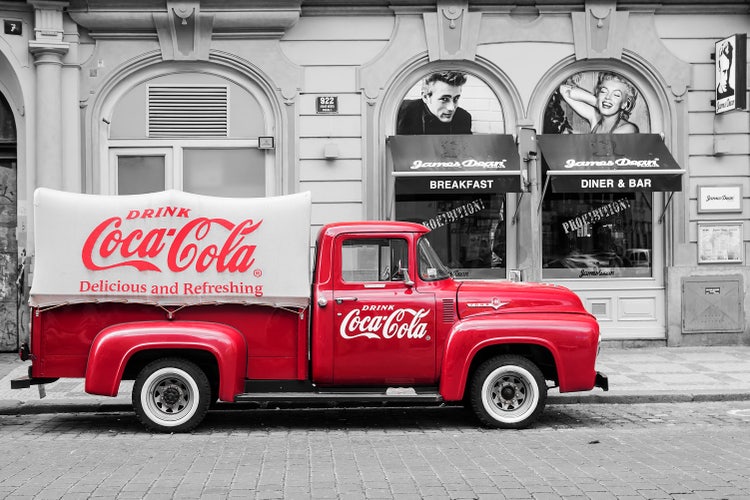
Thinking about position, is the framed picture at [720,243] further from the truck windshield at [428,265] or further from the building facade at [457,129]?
the truck windshield at [428,265]

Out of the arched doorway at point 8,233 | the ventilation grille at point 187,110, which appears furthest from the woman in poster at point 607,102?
the arched doorway at point 8,233

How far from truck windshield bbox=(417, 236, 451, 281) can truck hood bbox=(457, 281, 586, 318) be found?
9.6 inches

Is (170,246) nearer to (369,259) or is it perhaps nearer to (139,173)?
(369,259)

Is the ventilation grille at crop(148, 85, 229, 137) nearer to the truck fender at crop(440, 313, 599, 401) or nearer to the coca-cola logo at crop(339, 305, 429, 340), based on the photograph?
the coca-cola logo at crop(339, 305, 429, 340)

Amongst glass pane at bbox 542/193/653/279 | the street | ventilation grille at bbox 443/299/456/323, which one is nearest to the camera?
the street

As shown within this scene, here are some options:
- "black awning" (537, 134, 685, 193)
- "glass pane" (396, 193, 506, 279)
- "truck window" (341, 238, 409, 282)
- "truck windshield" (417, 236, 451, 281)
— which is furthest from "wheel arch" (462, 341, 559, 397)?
"glass pane" (396, 193, 506, 279)

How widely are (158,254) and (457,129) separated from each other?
7.25 m

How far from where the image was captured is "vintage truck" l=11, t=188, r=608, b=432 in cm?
858

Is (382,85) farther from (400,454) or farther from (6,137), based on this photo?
(400,454)

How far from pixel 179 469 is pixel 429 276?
10.5 ft

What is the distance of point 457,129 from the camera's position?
14758 mm

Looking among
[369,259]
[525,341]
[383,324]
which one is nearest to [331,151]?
[369,259]

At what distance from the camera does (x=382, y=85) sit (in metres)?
14.6

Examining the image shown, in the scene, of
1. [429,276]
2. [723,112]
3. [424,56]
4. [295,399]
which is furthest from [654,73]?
[295,399]
